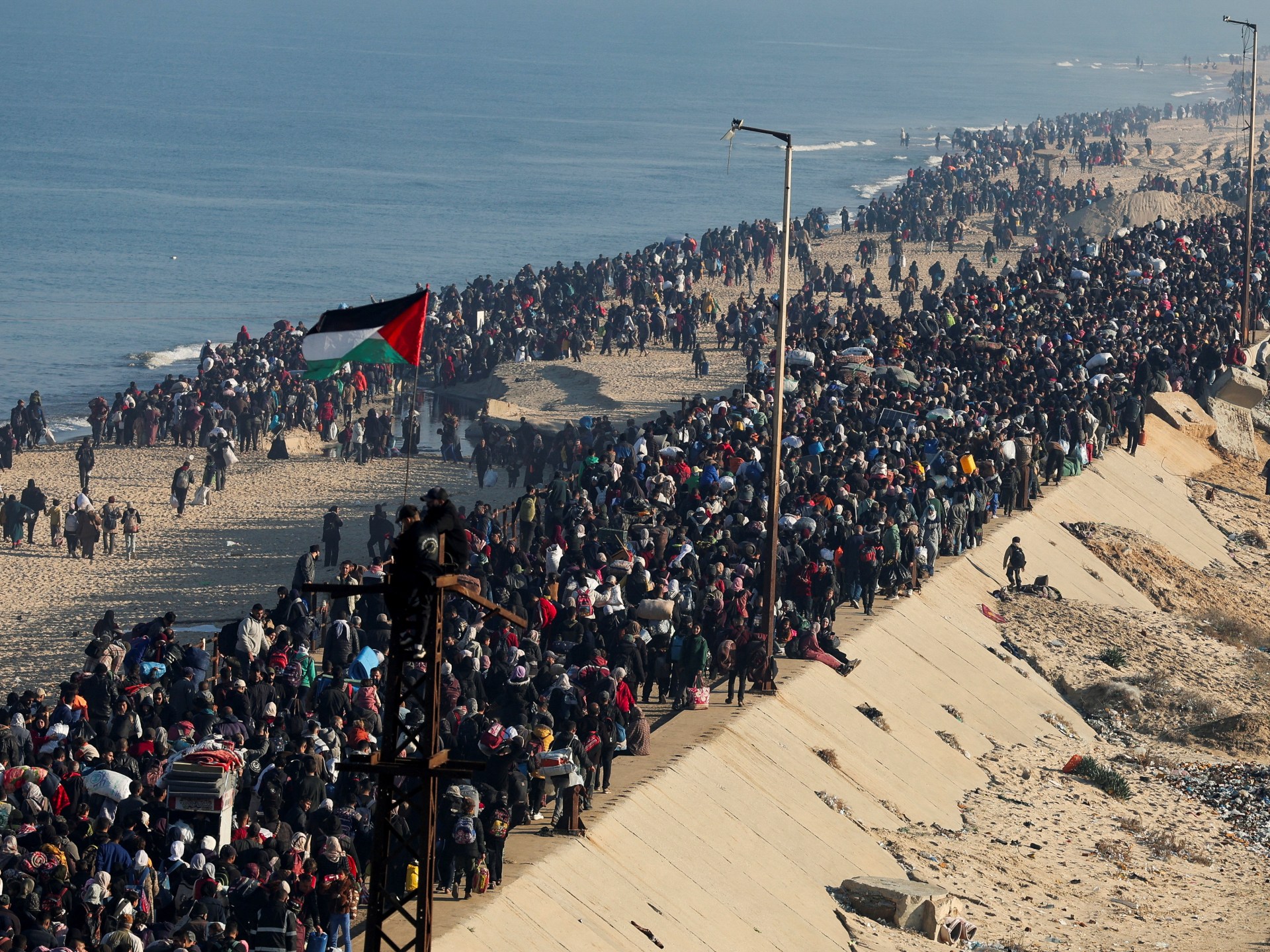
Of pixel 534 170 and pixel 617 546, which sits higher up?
pixel 534 170

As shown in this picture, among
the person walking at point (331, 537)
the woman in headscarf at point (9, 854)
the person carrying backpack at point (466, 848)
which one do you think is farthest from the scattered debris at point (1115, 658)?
the woman in headscarf at point (9, 854)

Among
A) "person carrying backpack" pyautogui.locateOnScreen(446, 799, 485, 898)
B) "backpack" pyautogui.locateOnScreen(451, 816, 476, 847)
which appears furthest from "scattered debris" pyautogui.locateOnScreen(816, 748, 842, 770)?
"backpack" pyautogui.locateOnScreen(451, 816, 476, 847)

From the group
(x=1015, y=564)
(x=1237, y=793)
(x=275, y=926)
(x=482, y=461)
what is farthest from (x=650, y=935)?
(x=482, y=461)

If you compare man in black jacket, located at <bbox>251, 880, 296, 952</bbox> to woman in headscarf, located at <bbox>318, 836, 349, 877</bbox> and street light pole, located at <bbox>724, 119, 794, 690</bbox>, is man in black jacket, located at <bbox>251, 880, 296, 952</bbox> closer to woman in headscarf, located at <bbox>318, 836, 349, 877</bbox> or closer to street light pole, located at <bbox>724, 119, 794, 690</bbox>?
woman in headscarf, located at <bbox>318, 836, 349, 877</bbox>

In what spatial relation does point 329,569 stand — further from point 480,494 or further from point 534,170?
point 534,170

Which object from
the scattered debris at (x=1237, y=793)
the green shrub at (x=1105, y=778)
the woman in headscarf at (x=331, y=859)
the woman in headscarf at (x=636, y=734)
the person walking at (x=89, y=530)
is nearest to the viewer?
the woman in headscarf at (x=331, y=859)

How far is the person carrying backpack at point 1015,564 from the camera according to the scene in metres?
29.7

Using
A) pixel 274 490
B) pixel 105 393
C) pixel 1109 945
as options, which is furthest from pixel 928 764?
pixel 105 393

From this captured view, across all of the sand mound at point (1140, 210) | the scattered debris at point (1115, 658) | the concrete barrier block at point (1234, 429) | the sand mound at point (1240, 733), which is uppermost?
the sand mound at point (1140, 210)

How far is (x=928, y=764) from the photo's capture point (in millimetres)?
23453

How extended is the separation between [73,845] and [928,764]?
1136 cm

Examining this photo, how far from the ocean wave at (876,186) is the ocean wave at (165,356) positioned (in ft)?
173

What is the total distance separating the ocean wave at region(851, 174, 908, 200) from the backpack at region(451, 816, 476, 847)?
3853 inches

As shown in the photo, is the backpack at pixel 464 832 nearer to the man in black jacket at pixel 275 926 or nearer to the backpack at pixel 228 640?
the man in black jacket at pixel 275 926
